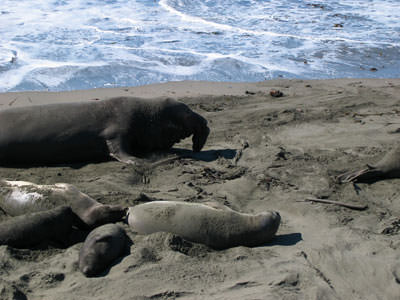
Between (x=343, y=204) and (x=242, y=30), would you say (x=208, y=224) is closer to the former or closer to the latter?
(x=343, y=204)

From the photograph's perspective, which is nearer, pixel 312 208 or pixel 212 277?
pixel 212 277

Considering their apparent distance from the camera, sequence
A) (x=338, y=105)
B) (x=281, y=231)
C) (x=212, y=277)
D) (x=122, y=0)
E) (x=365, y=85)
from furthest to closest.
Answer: (x=122, y=0) < (x=365, y=85) < (x=338, y=105) < (x=281, y=231) < (x=212, y=277)

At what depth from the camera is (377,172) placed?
5113 mm

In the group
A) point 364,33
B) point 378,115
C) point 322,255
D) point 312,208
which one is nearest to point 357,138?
point 378,115

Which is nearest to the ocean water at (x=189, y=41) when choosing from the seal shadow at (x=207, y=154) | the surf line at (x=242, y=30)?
the surf line at (x=242, y=30)

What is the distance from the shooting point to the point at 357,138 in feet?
21.5

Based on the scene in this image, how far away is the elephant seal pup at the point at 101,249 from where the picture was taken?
126 inches

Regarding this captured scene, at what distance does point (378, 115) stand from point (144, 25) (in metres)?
9.41

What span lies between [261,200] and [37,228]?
1994mm

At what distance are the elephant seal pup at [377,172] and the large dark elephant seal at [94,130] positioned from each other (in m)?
1.93

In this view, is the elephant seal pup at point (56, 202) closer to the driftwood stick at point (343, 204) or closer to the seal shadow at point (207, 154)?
the driftwood stick at point (343, 204)

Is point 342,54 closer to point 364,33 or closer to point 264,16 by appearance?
point 364,33

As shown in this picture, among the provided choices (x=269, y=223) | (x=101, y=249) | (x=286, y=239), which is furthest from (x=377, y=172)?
(x=101, y=249)

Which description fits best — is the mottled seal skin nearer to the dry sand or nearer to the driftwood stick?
the dry sand
